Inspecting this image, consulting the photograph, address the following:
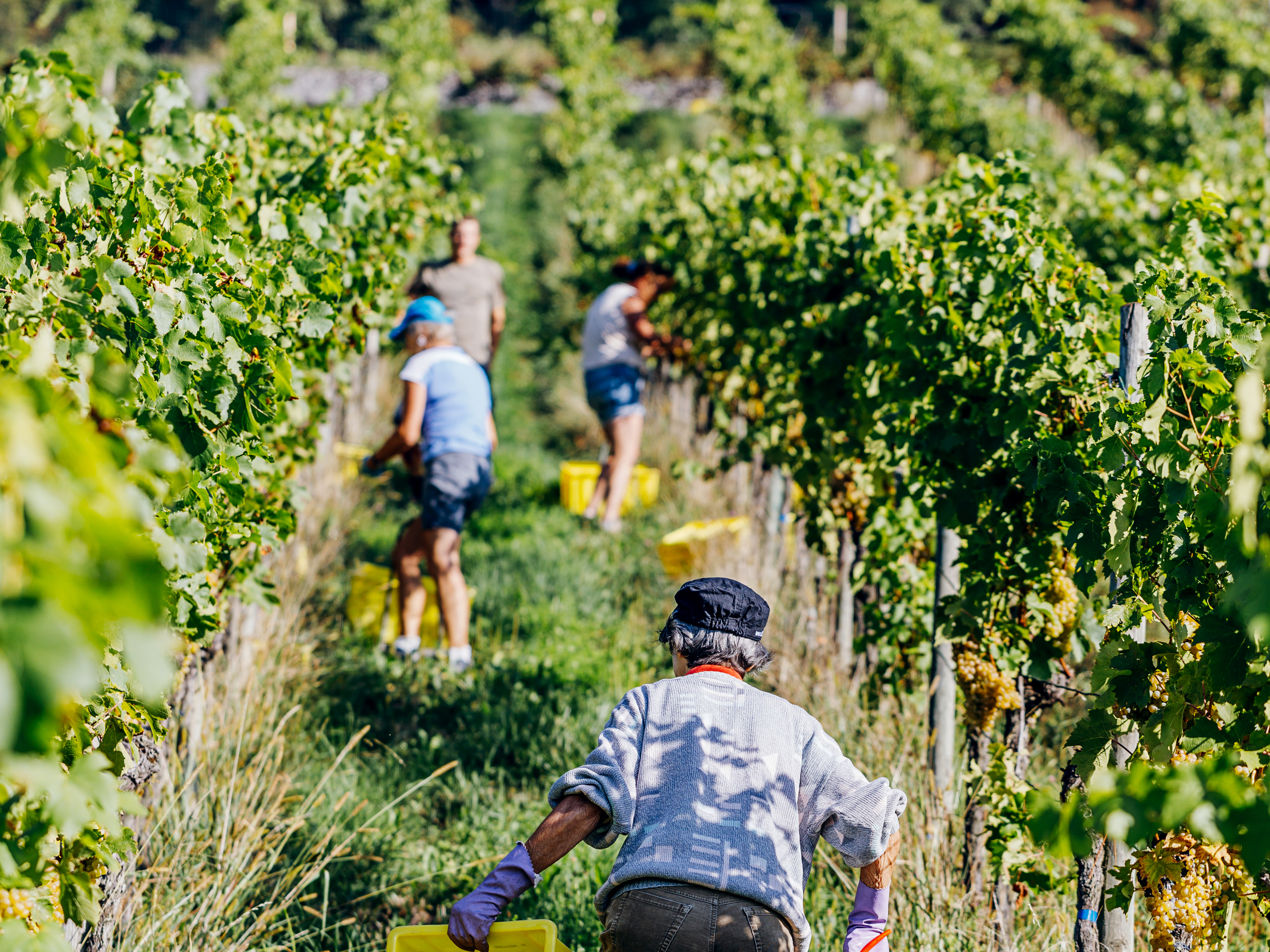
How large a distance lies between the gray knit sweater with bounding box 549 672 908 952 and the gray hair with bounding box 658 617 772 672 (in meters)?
0.05

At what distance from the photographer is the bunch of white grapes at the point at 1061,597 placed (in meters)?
2.59

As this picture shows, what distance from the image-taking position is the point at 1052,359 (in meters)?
2.52

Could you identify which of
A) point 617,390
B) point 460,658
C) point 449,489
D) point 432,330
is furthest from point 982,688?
point 617,390

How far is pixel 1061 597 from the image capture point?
8.54ft

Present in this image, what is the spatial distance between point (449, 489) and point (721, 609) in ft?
7.73

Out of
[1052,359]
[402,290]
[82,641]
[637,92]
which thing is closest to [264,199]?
[1052,359]

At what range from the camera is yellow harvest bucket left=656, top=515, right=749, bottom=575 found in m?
5.11

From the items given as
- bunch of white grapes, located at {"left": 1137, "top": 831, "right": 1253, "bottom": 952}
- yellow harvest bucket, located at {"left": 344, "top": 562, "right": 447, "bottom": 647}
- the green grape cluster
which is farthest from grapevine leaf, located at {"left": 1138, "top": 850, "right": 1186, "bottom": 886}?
yellow harvest bucket, located at {"left": 344, "top": 562, "right": 447, "bottom": 647}

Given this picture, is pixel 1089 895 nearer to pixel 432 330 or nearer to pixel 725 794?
pixel 725 794

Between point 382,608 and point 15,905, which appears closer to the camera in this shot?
point 15,905

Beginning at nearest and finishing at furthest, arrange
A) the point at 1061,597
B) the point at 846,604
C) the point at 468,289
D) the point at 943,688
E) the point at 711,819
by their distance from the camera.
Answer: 1. the point at 711,819
2. the point at 1061,597
3. the point at 943,688
4. the point at 846,604
5. the point at 468,289

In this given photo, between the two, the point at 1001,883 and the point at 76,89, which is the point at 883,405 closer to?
the point at 1001,883

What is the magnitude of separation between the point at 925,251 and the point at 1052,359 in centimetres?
75

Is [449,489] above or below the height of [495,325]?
below
